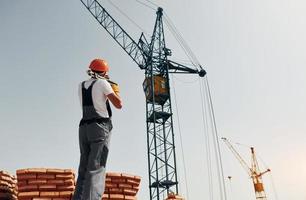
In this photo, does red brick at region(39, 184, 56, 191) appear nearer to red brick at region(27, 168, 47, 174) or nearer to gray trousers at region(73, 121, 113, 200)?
red brick at region(27, 168, 47, 174)

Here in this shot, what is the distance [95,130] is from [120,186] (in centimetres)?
211

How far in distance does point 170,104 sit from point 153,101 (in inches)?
87.7

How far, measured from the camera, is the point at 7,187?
5.41 m

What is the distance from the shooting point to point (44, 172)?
522 centimetres

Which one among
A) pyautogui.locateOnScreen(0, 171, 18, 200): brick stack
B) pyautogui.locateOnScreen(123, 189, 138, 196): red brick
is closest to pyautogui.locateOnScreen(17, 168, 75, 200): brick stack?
pyautogui.locateOnScreen(0, 171, 18, 200): brick stack

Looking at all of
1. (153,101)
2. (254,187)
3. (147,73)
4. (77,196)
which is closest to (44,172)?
(77,196)

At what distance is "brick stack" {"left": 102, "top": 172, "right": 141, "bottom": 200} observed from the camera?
17.8ft

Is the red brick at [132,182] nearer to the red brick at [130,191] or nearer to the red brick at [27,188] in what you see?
the red brick at [130,191]

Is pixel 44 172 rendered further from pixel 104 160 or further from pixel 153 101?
pixel 153 101

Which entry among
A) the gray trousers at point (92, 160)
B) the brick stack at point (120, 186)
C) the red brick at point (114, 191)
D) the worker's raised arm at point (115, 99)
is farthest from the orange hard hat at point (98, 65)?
the red brick at point (114, 191)

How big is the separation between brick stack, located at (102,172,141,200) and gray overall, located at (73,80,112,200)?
178cm

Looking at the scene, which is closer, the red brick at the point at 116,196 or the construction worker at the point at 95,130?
the construction worker at the point at 95,130

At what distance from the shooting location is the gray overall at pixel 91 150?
3510mm

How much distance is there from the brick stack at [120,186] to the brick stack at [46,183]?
561 mm
